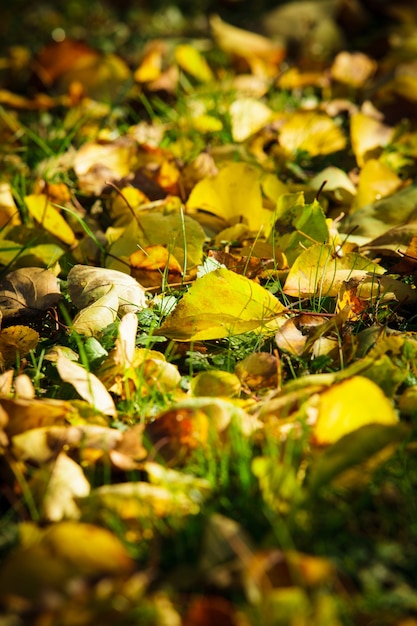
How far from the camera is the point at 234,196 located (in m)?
1.84

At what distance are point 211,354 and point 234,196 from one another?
0.50m

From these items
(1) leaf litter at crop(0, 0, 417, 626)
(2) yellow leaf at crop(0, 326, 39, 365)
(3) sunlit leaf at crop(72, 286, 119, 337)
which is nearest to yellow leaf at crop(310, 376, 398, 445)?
(1) leaf litter at crop(0, 0, 417, 626)

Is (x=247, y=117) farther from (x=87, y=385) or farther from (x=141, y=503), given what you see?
(x=141, y=503)

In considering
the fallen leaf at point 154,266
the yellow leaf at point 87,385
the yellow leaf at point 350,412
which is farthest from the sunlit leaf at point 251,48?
the yellow leaf at point 350,412

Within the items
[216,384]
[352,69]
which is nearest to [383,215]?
[216,384]

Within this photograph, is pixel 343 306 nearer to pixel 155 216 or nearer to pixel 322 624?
pixel 155 216

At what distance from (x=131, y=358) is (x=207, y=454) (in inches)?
11.4

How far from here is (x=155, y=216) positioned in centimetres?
177

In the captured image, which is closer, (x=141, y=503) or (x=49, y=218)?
(x=141, y=503)

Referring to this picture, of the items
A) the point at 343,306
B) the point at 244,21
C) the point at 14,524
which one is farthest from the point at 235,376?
the point at 244,21

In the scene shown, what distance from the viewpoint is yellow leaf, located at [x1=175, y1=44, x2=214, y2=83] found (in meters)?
2.86

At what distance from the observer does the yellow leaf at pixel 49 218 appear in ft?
6.21

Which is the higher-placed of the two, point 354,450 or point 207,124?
point 354,450

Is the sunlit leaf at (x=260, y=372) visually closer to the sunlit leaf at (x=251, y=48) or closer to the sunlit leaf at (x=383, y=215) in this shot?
the sunlit leaf at (x=383, y=215)
